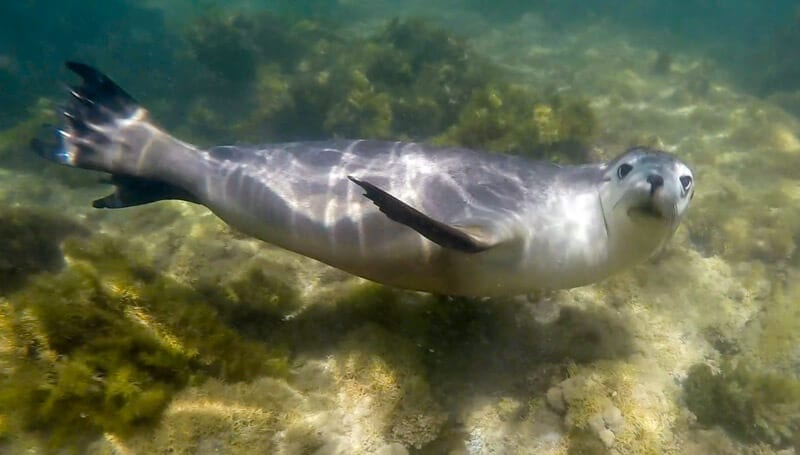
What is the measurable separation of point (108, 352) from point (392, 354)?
1689 millimetres

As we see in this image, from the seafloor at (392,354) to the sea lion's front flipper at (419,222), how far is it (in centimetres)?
99

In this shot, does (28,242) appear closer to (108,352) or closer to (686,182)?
(108,352)

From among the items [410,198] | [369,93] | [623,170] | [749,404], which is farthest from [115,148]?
[369,93]

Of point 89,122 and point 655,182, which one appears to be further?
point 89,122

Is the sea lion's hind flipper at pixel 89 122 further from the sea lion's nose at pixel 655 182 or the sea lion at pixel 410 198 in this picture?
the sea lion's nose at pixel 655 182

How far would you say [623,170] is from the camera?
3.05 m

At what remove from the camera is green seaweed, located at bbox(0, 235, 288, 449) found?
2.53 m

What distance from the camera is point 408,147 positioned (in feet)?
12.4

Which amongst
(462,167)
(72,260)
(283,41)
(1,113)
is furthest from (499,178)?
(1,113)

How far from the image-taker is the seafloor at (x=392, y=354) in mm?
2682

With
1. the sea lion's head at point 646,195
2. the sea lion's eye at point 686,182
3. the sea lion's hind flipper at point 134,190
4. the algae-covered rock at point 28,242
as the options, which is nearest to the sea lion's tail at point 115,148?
the sea lion's hind flipper at point 134,190

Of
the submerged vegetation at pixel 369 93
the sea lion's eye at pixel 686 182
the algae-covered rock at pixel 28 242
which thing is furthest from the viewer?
the submerged vegetation at pixel 369 93

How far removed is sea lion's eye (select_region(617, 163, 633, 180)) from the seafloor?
1.24 metres

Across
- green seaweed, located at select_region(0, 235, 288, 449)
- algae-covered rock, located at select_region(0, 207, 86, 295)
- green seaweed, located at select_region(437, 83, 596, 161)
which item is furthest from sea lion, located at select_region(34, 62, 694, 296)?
green seaweed, located at select_region(437, 83, 596, 161)
